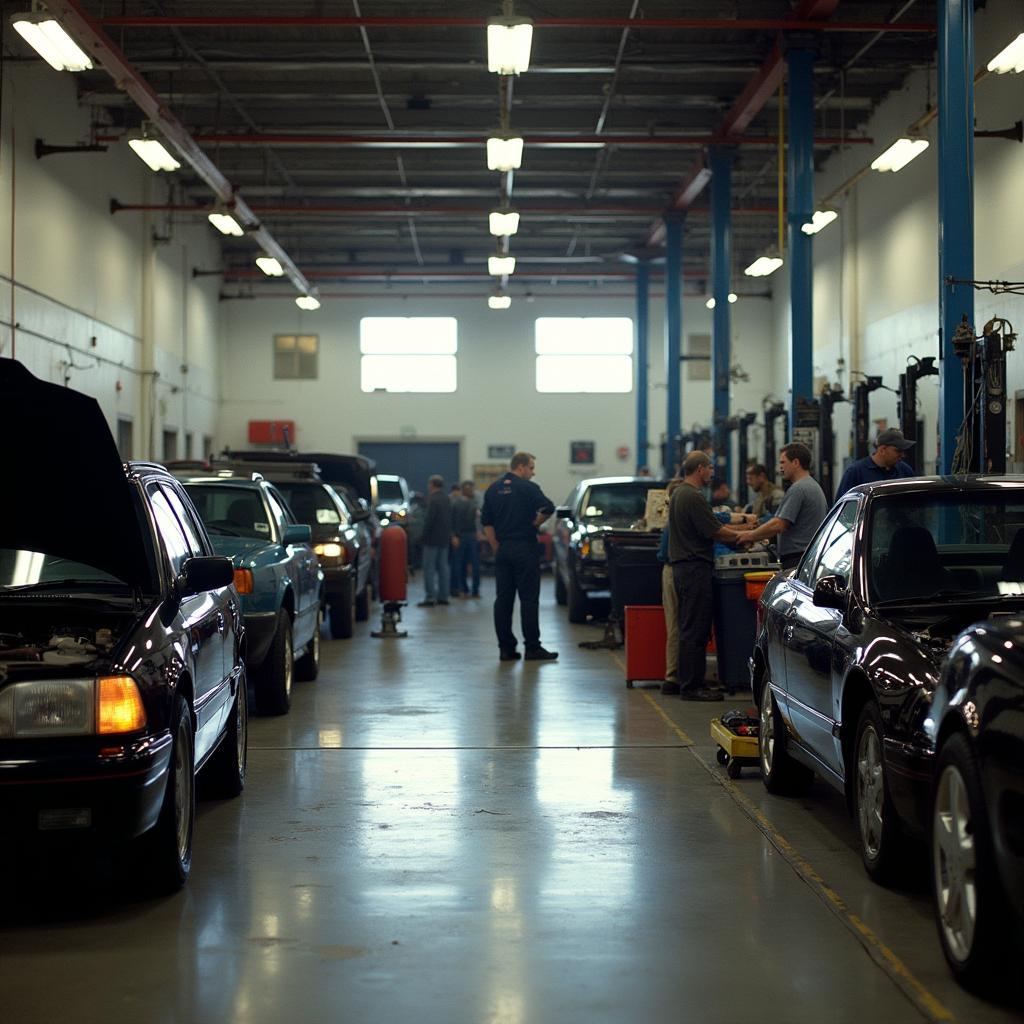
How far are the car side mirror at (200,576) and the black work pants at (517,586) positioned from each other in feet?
25.5

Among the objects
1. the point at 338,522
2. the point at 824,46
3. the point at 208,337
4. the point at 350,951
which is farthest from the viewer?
the point at 208,337

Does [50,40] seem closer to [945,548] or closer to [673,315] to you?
[945,548]

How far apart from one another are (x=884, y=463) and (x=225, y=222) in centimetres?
1274

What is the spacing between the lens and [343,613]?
1562 cm

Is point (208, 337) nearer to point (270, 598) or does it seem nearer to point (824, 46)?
point (824, 46)

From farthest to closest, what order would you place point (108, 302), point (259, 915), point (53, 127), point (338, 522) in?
point (108, 302) → point (53, 127) → point (338, 522) → point (259, 915)

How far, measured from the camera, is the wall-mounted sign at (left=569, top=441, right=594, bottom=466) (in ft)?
112

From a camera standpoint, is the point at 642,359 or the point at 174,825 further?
the point at 642,359

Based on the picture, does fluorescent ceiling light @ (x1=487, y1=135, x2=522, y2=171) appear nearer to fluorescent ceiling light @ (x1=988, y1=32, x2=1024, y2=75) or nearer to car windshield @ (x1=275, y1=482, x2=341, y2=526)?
car windshield @ (x1=275, y1=482, x2=341, y2=526)

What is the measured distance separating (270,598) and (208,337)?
916 inches

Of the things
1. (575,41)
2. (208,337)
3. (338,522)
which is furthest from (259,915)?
(208,337)

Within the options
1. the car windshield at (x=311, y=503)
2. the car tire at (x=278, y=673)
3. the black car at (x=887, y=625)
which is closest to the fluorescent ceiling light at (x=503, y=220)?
the car windshield at (x=311, y=503)

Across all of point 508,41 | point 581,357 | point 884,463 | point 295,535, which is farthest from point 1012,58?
point 581,357

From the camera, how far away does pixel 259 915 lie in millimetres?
5051
